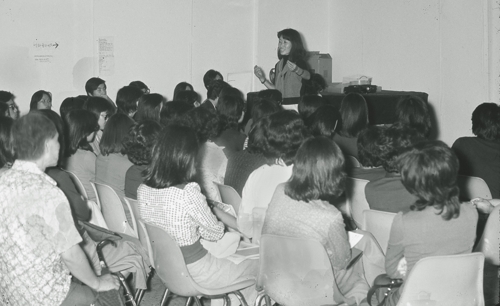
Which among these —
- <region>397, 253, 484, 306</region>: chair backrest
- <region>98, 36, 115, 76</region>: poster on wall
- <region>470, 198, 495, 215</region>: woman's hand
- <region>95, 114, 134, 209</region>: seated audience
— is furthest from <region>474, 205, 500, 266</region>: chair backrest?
<region>98, 36, 115, 76</region>: poster on wall

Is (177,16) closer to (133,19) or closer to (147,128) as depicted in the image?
(133,19)

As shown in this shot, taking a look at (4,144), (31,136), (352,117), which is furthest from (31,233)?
(352,117)

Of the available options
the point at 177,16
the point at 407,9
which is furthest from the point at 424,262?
the point at 177,16

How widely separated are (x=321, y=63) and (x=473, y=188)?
207 inches

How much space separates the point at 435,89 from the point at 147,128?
4.62 meters

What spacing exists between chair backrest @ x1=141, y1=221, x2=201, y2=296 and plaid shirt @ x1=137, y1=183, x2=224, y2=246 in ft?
0.24

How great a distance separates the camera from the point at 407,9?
291 inches

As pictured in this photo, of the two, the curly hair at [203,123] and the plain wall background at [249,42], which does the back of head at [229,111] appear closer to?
the curly hair at [203,123]

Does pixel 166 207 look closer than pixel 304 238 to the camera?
No

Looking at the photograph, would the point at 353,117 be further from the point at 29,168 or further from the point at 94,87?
the point at 94,87

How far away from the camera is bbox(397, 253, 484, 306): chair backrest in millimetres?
2213

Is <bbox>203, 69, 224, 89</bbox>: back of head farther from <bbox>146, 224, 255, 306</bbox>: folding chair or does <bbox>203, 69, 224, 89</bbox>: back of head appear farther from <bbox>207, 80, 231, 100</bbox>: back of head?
<bbox>146, 224, 255, 306</bbox>: folding chair

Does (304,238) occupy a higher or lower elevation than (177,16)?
lower

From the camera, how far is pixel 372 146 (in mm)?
3525
